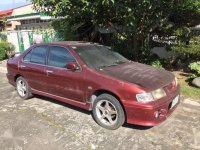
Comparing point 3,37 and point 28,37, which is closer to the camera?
point 28,37

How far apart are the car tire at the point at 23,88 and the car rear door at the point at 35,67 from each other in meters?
0.18

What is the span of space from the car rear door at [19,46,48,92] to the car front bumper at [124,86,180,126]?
8.05ft

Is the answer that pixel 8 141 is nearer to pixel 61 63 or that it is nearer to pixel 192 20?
pixel 61 63

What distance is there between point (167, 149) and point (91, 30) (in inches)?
367

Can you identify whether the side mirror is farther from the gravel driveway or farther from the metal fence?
the metal fence

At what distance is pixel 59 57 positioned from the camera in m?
6.01

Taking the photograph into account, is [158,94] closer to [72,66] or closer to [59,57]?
[72,66]

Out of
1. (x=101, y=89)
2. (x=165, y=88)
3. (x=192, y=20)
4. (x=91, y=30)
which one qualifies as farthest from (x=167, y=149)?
(x=91, y=30)

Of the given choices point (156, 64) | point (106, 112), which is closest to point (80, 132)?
point (106, 112)

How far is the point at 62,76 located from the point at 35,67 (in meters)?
1.09

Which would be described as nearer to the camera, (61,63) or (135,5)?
(61,63)

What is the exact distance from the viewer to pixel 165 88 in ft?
16.2

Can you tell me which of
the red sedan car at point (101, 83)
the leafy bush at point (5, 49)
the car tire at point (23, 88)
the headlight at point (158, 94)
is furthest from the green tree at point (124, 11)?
the leafy bush at point (5, 49)

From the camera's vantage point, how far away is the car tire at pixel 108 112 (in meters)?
4.87
